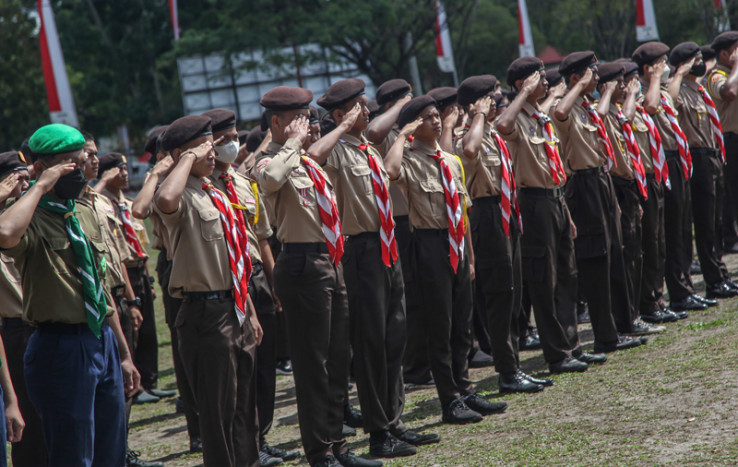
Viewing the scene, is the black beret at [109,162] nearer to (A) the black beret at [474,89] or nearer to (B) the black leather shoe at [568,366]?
(A) the black beret at [474,89]

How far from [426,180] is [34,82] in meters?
34.0

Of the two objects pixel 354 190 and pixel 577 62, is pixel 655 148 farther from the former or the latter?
pixel 354 190

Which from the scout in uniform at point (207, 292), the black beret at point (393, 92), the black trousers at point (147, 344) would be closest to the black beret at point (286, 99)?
the scout in uniform at point (207, 292)

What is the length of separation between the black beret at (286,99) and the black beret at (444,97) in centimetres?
144

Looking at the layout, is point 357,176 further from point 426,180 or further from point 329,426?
point 329,426

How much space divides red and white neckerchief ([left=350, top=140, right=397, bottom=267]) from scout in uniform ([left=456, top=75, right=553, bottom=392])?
116cm

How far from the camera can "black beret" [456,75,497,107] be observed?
7328mm

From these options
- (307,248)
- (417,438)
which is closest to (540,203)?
(417,438)

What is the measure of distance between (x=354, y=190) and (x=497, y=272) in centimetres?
165

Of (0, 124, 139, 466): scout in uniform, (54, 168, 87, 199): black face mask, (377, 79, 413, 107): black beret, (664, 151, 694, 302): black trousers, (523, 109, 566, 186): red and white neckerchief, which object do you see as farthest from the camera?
(664, 151, 694, 302): black trousers

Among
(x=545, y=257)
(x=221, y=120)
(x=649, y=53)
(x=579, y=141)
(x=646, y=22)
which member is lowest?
(x=545, y=257)

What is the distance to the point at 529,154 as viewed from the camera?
7.39 m

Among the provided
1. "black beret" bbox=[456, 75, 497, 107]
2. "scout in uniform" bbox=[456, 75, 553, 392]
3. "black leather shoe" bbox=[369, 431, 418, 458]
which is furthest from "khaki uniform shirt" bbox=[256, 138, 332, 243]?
"black beret" bbox=[456, 75, 497, 107]

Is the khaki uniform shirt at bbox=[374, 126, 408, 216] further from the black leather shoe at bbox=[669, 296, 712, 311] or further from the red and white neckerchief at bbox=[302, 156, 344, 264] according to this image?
the black leather shoe at bbox=[669, 296, 712, 311]
